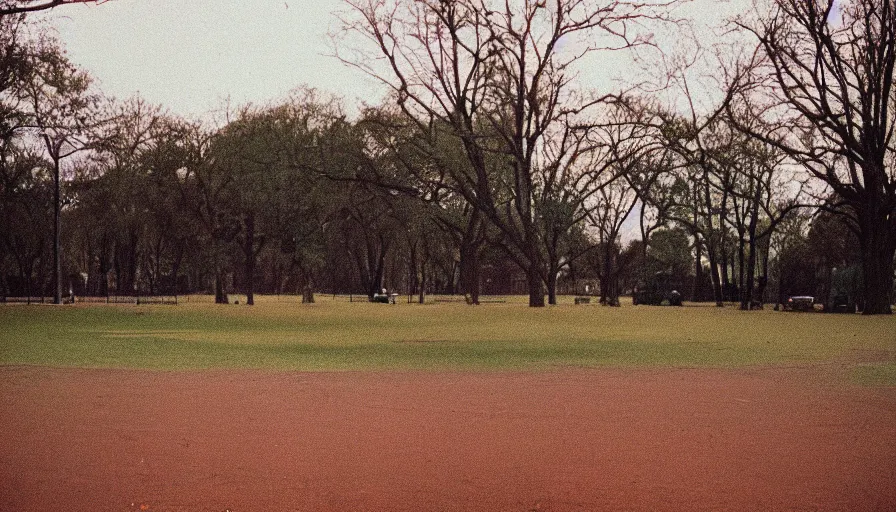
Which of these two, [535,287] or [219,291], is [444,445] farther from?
[219,291]

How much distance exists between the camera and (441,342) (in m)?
25.3

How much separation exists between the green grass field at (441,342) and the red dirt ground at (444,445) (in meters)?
4.13

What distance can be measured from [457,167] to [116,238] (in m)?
42.8

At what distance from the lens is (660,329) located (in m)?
31.9

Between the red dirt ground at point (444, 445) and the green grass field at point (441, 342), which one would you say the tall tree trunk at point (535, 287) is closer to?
the green grass field at point (441, 342)

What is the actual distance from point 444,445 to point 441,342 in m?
16.2

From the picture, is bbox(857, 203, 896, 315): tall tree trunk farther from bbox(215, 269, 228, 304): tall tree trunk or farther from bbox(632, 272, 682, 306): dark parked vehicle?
bbox(215, 269, 228, 304): tall tree trunk

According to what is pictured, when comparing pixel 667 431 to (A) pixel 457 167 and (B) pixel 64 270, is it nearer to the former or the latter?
(A) pixel 457 167

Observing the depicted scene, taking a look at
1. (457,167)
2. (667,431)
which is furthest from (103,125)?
(667,431)

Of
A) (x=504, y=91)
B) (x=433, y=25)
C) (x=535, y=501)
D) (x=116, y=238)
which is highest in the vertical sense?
(x=433, y=25)

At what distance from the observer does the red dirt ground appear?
7.07m

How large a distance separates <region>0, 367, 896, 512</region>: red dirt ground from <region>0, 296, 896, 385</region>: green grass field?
4.13 m

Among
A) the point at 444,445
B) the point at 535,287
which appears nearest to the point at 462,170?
the point at 535,287

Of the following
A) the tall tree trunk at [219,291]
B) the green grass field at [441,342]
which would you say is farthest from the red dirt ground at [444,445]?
the tall tree trunk at [219,291]
